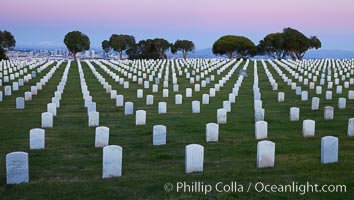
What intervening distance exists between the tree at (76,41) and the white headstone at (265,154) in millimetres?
60583

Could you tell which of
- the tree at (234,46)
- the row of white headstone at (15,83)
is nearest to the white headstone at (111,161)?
the row of white headstone at (15,83)

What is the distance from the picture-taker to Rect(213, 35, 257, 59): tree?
75438 mm

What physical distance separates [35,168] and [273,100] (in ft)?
50.3

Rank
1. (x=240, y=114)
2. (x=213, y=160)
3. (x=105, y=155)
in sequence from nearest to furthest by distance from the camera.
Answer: (x=105, y=155)
(x=213, y=160)
(x=240, y=114)

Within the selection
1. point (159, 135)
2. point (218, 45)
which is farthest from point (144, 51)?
point (159, 135)

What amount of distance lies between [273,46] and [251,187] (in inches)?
2730

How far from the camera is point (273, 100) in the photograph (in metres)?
23.2

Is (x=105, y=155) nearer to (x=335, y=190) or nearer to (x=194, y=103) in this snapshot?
(x=335, y=190)

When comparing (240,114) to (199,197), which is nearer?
(199,197)

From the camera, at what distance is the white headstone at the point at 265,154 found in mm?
9902

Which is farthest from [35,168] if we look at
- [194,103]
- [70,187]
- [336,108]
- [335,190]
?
[336,108]

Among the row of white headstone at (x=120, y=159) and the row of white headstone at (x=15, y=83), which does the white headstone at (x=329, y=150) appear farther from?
the row of white headstone at (x=15, y=83)

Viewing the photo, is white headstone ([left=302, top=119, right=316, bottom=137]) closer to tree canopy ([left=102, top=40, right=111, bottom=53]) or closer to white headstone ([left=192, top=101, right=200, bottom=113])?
white headstone ([left=192, top=101, right=200, bottom=113])

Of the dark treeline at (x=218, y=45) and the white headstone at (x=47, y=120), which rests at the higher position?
the dark treeline at (x=218, y=45)
